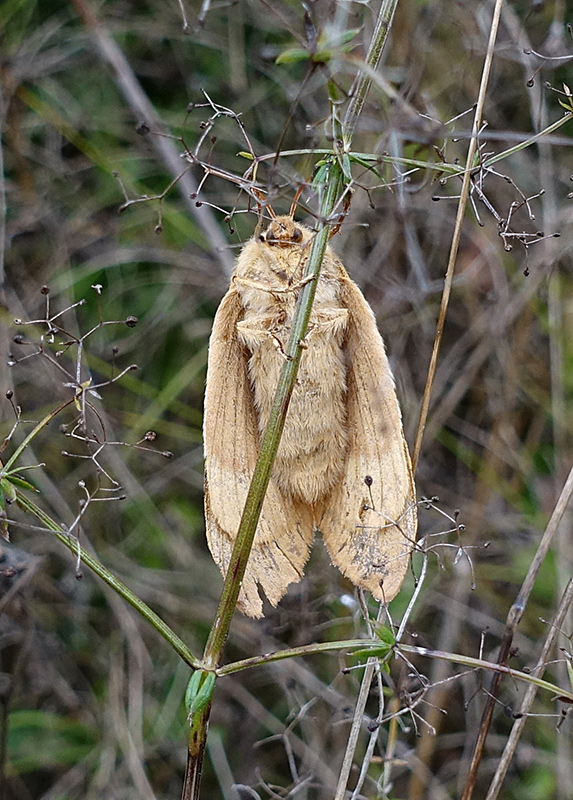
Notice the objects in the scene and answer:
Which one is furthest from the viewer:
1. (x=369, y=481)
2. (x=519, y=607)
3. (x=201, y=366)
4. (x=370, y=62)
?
(x=201, y=366)

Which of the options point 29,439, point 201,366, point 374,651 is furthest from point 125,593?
point 201,366

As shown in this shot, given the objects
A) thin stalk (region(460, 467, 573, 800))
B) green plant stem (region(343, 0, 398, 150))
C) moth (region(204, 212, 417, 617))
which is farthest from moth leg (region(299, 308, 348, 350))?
thin stalk (region(460, 467, 573, 800))

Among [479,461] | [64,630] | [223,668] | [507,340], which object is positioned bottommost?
[64,630]

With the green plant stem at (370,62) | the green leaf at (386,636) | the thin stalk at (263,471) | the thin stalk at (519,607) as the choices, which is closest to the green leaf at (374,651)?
the green leaf at (386,636)

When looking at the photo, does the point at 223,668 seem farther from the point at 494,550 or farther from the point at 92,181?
the point at 92,181

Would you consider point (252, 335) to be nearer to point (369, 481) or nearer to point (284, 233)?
point (284, 233)

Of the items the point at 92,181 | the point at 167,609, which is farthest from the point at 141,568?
the point at 92,181
